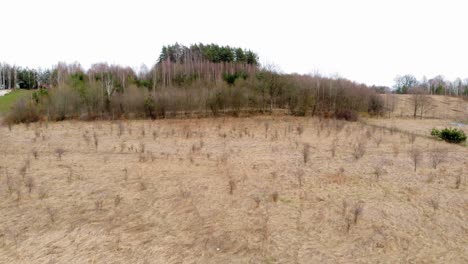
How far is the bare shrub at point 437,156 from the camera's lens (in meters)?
7.67

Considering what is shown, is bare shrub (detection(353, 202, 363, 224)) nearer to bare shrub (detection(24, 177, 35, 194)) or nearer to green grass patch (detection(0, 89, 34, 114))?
bare shrub (detection(24, 177, 35, 194))

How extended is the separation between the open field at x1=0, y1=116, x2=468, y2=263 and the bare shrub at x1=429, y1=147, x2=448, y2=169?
0.11 m

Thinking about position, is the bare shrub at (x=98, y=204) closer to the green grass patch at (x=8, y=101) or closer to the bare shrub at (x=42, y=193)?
the bare shrub at (x=42, y=193)

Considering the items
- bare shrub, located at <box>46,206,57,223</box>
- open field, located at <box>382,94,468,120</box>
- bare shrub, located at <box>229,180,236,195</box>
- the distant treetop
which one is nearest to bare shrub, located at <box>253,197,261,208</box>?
bare shrub, located at <box>229,180,236,195</box>

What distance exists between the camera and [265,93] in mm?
20562

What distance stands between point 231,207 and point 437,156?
24.4ft

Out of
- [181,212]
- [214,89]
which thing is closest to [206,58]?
[214,89]

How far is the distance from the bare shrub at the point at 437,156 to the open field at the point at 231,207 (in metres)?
0.11

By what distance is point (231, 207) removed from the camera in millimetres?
4809

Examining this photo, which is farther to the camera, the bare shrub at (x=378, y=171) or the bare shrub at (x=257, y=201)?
the bare shrub at (x=378, y=171)

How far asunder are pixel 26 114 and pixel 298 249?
67.6 ft

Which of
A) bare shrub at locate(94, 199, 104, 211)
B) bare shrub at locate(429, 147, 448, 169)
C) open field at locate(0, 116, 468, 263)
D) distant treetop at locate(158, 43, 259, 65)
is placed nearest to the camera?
open field at locate(0, 116, 468, 263)

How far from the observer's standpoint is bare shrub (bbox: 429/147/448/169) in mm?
7672

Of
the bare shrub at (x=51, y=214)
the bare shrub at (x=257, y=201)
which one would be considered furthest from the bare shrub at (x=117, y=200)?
the bare shrub at (x=257, y=201)
